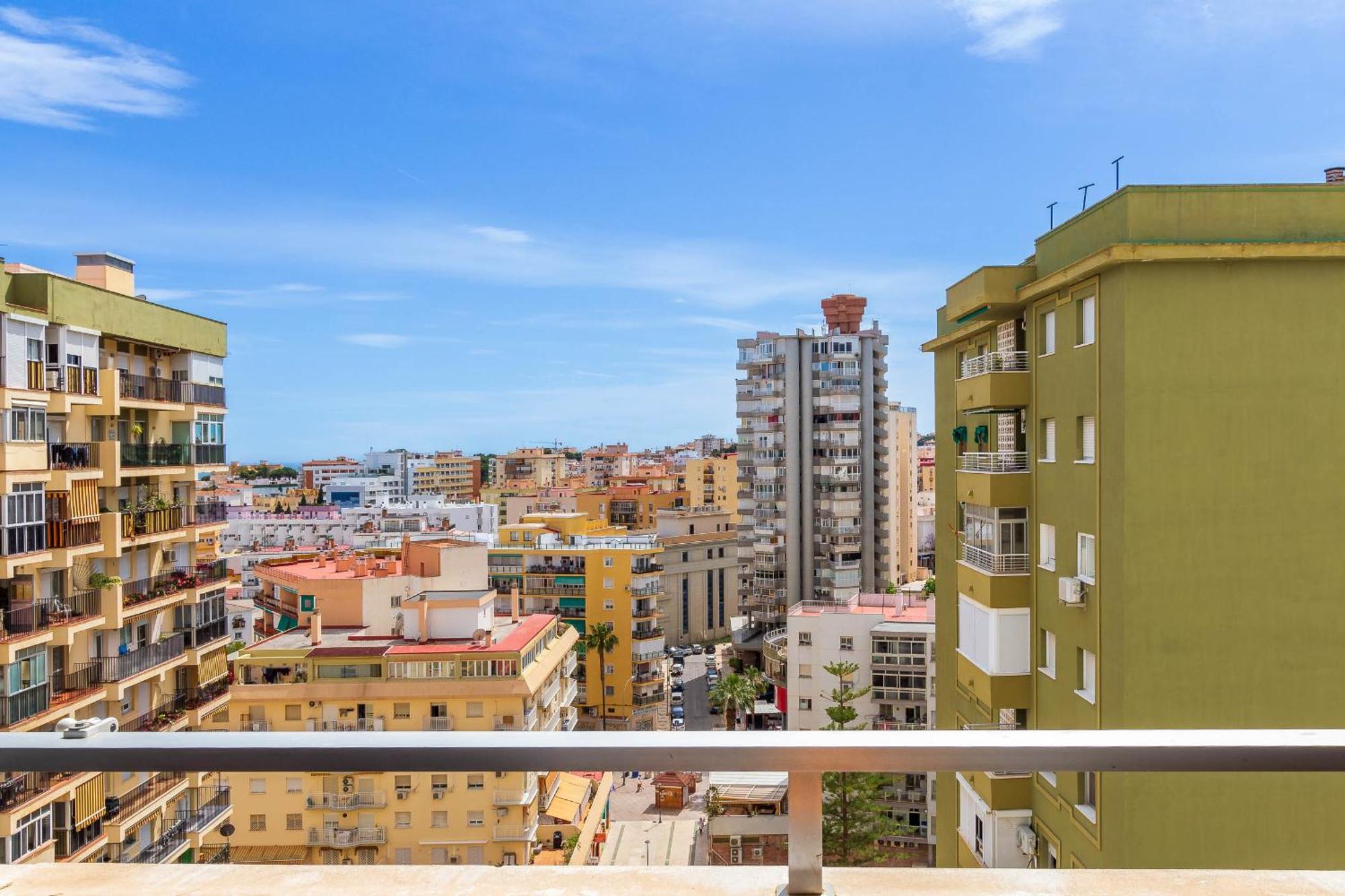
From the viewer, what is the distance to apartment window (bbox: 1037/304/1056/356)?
1112 cm

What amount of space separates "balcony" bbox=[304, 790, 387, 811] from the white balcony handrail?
22.6 m

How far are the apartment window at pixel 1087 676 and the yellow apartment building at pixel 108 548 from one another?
453 inches

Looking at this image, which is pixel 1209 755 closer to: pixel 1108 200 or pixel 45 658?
pixel 1108 200

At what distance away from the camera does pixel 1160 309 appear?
9.12m

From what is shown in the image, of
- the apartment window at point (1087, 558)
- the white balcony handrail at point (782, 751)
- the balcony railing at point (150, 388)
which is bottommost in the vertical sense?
the apartment window at point (1087, 558)

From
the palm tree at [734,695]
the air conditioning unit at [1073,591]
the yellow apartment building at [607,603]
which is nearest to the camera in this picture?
the air conditioning unit at [1073,591]

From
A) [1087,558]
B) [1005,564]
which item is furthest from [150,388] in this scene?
[1087,558]

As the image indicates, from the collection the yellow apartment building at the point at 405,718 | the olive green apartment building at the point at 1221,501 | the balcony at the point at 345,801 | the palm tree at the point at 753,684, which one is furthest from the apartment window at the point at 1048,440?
the palm tree at the point at 753,684

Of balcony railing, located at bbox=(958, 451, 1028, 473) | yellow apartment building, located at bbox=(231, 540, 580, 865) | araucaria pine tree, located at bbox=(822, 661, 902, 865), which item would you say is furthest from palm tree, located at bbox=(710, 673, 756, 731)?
balcony railing, located at bbox=(958, 451, 1028, 473)

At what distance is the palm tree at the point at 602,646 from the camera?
1849 inches

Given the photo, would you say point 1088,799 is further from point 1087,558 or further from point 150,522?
point 150,522

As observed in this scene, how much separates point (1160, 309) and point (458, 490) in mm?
139674

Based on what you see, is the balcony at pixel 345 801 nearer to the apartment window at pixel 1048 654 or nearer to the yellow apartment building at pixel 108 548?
the yellow apartment building at pixel 108 548

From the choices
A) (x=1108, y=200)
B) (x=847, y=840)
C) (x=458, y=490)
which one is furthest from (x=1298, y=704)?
(x=458, y=490)
